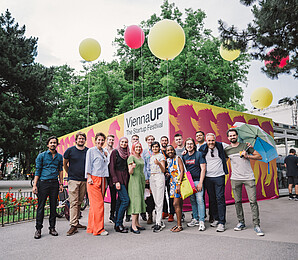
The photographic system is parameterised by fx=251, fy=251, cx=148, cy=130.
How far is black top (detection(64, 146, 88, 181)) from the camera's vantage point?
4621 millimetres

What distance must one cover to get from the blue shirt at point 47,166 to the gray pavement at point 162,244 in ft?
3.47

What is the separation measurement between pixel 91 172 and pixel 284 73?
5.03 meters

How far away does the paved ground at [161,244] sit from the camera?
3.28m

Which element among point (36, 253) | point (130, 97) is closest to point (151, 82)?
point (130, 97)

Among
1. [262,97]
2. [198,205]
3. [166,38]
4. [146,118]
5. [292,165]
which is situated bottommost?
[198,205]

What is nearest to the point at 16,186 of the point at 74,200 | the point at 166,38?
the point at 74,200

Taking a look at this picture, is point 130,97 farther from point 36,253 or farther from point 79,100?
point 36,253

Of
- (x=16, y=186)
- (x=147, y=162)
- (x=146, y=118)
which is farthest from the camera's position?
(x=16, y=186)

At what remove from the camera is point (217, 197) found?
15.2ft

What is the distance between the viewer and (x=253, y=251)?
332 centimetres

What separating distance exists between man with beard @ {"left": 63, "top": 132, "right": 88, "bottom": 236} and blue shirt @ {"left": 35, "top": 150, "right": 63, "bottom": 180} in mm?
203

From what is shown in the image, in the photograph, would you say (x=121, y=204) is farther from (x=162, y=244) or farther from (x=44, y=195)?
(x=44, y=195)

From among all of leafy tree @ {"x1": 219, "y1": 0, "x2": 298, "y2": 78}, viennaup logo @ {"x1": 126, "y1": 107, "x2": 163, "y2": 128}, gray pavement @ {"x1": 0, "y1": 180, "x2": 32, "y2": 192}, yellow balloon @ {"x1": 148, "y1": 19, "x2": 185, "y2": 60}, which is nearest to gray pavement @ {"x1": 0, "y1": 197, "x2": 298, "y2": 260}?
viennaup logo @ {"x1": 126, "y1": 107, "x2": 163, "y2": 128}

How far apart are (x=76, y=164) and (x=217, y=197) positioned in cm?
268
